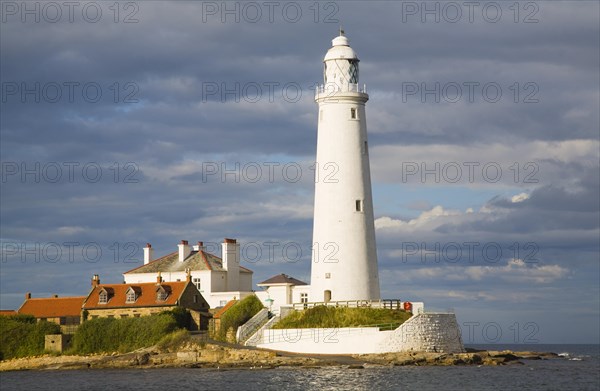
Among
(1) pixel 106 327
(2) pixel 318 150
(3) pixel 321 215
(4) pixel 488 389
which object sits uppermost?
(2) pixel 318 150

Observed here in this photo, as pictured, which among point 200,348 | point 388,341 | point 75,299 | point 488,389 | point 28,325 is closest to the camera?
point 488,389

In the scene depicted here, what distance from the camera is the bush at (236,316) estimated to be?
165 feet

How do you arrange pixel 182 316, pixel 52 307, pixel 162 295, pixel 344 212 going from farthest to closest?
pixel 52 307 < pixel 162 295 < pixel 182 316 < pixel 344 212

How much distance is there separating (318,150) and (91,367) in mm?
15567

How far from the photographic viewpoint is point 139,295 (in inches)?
2137

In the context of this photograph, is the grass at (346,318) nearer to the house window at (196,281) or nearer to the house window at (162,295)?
the house window at (162,295)

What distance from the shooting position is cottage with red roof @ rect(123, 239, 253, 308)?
58094 millimetres

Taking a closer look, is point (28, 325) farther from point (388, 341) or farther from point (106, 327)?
point (388, 341)

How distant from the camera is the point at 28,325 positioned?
172 feet

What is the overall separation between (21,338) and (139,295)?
21.6 feet

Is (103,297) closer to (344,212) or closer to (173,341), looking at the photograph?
(173,341)

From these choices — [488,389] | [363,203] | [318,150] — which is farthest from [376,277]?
[488,389]

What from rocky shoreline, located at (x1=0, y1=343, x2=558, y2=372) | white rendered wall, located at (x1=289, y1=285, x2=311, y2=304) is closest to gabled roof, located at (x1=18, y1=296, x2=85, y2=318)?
rocky shoreline, located at (x1=0, y1=343, x2=558, y2=372)

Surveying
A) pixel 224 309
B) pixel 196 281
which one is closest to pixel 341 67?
pixel 224 309
